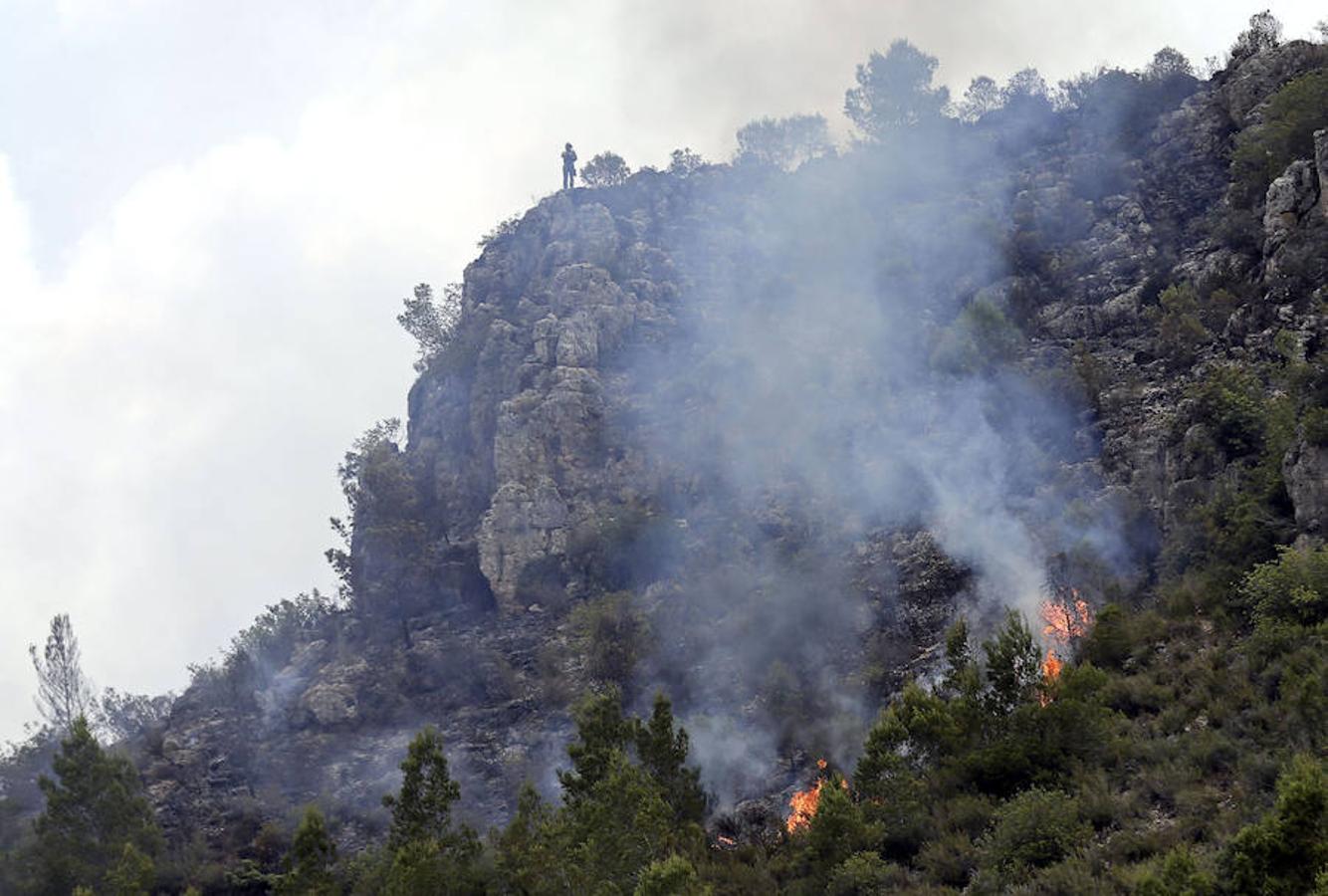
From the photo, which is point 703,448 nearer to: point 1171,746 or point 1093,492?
point 1093,492

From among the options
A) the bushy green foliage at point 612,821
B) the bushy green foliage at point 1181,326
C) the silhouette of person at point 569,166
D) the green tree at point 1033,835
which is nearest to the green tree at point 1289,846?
the green tree at point 1033,835

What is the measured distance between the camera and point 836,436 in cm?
5912

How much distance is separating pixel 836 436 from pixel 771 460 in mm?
4272

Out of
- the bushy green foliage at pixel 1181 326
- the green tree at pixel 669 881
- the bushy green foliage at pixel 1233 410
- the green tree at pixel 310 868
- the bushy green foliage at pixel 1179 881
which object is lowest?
the bushy green foliage at pixel 1179 881

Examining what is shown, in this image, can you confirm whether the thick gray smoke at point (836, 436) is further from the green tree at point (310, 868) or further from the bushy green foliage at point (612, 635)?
the green tree at point (310, 868)

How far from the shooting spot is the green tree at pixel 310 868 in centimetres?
3092

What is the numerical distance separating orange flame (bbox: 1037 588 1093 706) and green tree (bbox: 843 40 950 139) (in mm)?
62877

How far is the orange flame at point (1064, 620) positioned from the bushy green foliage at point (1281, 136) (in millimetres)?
26100

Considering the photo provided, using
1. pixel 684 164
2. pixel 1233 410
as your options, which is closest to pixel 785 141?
pixel 684 164

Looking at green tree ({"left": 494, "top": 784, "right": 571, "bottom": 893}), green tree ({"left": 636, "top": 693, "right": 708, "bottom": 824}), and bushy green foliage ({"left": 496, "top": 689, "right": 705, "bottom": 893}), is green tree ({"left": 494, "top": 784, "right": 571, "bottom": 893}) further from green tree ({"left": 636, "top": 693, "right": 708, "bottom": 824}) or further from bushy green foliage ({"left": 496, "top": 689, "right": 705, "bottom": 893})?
green tree ({"left": 636, "top": 693, "right": 708, "bottom": 824})

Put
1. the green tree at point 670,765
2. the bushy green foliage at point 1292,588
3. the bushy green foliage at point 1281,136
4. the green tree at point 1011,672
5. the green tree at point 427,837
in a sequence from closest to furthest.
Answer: the bushy green foliage at point 1292,588, the green tree at point 1011,672, the green tree at point 427,837, the green tree at point 670,765, the bushy green foliage at point 1281,136

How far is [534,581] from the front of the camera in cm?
5931

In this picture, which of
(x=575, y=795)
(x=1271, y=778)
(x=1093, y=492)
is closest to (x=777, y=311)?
(x=1093, y=492)

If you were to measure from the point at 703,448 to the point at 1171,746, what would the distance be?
39.1 metres
